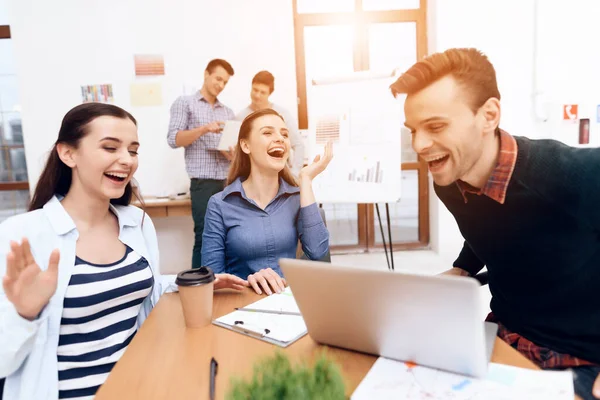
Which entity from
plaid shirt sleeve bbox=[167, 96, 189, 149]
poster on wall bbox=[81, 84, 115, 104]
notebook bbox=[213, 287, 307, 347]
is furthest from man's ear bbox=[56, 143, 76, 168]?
poster on wall bbox=[81, 84, 115, 104]

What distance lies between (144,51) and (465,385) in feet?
12.4

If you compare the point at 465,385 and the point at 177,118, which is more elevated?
the point at 177,118

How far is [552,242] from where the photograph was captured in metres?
1.05

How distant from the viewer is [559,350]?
108 centimetres

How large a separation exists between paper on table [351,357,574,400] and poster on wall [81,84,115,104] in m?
3.69

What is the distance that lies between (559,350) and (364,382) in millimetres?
644

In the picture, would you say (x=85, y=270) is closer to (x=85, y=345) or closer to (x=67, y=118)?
(x=85, y=345)

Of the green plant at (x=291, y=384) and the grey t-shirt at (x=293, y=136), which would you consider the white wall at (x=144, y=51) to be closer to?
the grey t-shirt at (x=293, y=136)

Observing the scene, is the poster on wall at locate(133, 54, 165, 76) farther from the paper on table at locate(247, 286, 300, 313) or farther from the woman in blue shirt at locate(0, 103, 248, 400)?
the paper on table at locate(247, 286, 300, 313)

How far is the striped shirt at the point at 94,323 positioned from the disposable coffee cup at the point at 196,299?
0.92 ft

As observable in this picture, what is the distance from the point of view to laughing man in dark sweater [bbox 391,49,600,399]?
1.03 m

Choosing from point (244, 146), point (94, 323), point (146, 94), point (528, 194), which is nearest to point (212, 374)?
point (94, 323)

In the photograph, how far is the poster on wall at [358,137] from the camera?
3.16 metres

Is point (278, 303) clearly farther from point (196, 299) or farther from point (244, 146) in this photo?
point (244, 146)
